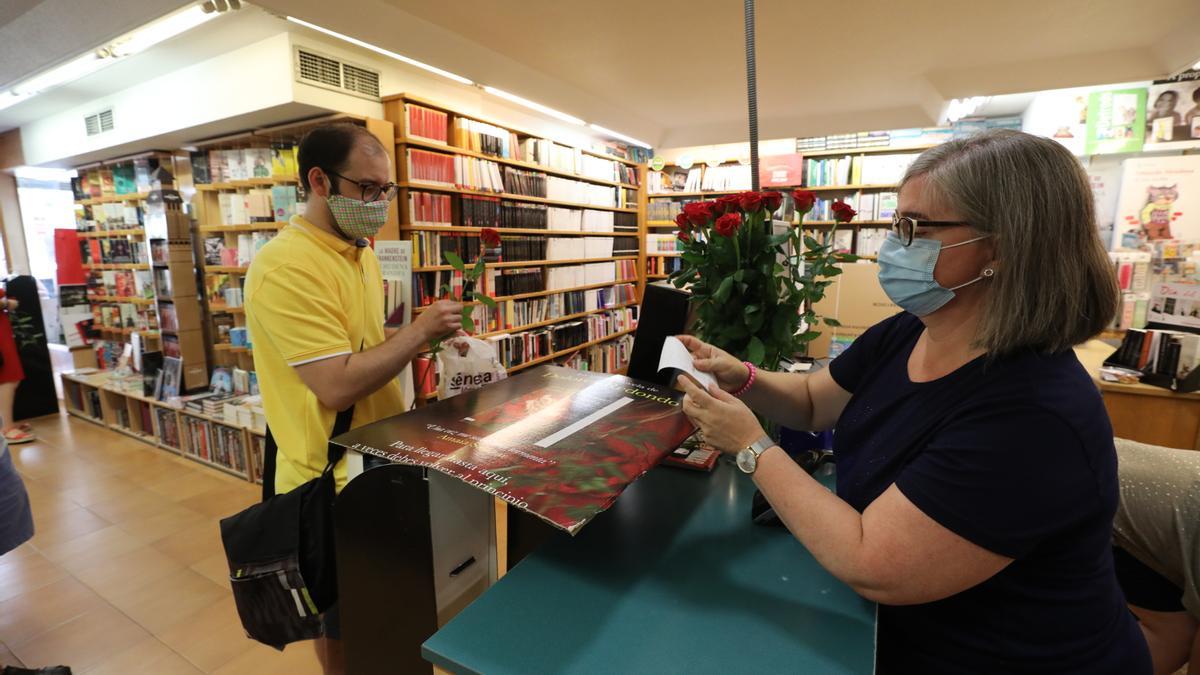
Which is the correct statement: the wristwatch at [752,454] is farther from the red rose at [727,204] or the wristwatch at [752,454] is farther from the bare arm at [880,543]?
the red rose at [727,204]

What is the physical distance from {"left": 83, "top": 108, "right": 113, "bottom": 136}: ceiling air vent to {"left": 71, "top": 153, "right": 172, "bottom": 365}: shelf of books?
27cm

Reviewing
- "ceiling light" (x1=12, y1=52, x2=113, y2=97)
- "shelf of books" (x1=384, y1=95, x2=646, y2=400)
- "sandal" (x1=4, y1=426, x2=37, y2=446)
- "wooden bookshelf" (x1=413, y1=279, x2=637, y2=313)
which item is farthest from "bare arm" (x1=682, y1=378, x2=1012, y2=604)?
"sandal" (x1=4, y1=426, x2=37, y2=446)

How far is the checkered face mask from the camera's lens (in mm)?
1497

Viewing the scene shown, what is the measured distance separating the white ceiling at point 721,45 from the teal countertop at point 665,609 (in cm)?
193

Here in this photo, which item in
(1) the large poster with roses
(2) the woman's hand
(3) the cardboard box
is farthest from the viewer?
(3) the cardboard box

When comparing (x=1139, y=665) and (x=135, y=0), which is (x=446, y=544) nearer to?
(x=1139, y=665)

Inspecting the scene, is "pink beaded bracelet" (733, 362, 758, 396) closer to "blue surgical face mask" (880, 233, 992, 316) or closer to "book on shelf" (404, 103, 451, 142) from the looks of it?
"blue surgical face mask" (880, 233, 992, 316)

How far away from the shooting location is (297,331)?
1.33 m

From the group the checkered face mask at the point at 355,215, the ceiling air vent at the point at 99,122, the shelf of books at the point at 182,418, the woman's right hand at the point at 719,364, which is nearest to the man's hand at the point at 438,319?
the checkered face mask at the point at 355,215

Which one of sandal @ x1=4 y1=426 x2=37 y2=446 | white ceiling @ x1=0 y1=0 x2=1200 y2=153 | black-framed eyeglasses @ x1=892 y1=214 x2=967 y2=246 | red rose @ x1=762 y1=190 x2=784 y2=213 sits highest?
white ceiling @ x1=0 y1=0 x2=1200 y2=153

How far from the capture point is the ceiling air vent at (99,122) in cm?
453

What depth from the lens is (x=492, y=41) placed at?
98.3 inches

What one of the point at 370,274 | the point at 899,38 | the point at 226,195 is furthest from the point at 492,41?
the point at 226,195

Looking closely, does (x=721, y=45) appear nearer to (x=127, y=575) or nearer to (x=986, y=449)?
(x=986, y=449)
